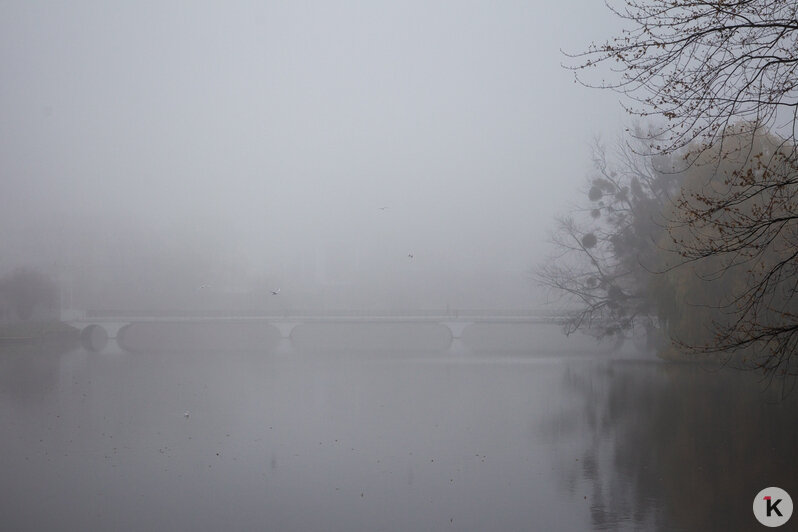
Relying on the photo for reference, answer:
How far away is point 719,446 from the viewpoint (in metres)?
13.8

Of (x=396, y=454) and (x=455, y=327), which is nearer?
(x=396, y=454)

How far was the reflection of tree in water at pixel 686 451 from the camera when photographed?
32.5 ft

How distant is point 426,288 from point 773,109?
199 ft

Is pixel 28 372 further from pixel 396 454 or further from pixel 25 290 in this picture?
pixel 25 290

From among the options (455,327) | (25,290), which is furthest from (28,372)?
(455,327)

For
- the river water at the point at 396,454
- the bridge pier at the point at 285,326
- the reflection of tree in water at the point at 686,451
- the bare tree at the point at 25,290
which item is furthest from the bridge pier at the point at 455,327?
the reflection of tree in water at the point at 686,451

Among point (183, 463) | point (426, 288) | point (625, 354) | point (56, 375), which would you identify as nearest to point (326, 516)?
point (183, 463)

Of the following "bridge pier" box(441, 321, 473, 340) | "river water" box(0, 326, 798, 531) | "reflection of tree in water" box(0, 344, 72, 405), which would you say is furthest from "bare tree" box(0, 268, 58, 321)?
"river water" box(0, 326, 798, 531)

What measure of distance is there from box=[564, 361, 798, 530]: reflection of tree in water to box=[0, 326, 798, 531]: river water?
44 millimetres

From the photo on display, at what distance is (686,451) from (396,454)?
488 cm

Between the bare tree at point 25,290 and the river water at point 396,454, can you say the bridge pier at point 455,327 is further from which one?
the river water at point 396,454

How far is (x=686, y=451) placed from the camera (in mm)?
13570

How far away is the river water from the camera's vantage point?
9984mm

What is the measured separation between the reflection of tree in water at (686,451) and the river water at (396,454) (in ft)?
0.15
